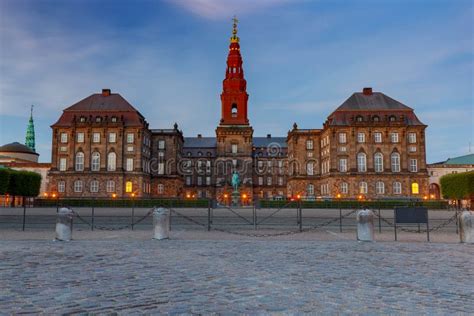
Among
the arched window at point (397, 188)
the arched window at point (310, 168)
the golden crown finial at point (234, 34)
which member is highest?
the golden crown finial at point (234, 34)

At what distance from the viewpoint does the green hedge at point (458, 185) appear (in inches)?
2317

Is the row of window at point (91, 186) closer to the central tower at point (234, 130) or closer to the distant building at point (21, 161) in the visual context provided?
the distant building at point (21, 161)

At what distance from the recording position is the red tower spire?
90.5 m

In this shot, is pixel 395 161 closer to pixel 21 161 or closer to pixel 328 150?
pixel 328 150

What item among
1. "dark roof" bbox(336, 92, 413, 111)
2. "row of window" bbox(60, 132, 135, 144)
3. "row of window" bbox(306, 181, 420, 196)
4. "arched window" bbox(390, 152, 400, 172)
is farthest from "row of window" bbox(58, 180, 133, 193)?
"arched window" bbox(390, 152, 400, 172)

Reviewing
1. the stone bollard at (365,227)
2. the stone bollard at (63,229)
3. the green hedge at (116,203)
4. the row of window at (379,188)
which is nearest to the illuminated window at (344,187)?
the row of window at (379,188)

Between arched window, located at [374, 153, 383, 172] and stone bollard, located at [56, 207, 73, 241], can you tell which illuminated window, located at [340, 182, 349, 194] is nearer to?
arched window, located at [374, 153, 383, 172]

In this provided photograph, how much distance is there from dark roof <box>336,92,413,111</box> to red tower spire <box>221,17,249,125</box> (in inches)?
1017

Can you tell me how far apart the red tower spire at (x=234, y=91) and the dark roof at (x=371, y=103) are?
25821mm

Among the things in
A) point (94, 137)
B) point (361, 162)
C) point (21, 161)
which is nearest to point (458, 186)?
point (361, 162)

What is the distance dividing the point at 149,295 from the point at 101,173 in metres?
67.4

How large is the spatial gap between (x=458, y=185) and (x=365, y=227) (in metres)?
53.1

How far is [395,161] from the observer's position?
7031cm

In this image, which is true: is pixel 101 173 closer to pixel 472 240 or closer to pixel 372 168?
pixel 372 168
